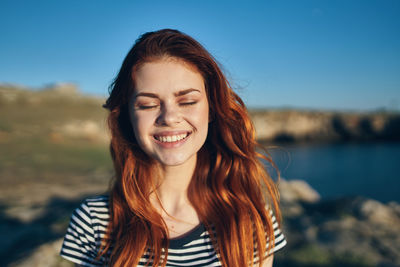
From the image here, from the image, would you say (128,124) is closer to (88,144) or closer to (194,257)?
(194,257)

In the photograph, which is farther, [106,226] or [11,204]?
[11,204]

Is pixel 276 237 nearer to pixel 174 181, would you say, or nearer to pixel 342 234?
pixel 174 181

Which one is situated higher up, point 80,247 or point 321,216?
point 80,247

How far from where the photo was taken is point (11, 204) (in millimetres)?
6391

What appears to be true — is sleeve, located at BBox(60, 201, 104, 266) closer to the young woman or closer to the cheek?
the young woman

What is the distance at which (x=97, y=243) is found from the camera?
1717mm

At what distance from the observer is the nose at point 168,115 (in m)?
1.67

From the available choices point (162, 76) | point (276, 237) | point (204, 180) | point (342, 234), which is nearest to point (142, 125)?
point (162, 76)

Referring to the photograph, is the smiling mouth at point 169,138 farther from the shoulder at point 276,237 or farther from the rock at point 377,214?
the rock at point 377,214

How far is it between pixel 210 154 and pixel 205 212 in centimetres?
50

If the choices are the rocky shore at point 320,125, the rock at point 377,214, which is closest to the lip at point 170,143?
the rock at point 377,214

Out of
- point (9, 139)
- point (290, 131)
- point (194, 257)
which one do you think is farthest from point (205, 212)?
point (290, 131)

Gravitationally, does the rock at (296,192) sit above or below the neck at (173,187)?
below

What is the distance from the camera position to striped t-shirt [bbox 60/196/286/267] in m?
1.67
